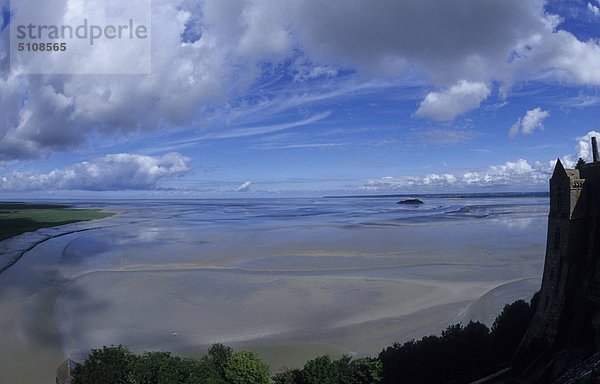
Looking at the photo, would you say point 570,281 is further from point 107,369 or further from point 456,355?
point 107,369

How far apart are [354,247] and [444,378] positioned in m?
31.8

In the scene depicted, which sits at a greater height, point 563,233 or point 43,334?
point 563,233

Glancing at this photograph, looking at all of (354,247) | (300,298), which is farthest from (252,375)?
(354,247)

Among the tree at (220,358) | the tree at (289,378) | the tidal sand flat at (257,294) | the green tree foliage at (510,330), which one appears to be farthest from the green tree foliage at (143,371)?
the green tree foliage at (510,330)

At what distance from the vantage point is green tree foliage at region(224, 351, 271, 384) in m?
14.9

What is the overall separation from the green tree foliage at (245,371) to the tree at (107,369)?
11.6ft

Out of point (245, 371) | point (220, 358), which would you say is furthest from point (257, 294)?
point (245, 371)

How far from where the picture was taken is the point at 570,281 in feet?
48.9

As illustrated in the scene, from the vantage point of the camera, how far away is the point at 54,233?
7062 centimetres

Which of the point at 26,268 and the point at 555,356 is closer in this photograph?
the point at 555,356

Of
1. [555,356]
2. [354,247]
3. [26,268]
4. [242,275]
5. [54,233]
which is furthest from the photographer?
[54,233]

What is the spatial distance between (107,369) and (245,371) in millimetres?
4774

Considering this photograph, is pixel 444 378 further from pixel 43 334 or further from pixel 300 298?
pixel 43 334

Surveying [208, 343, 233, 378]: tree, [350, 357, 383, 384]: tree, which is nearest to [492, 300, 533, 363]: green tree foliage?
[350, 357, 383, 384]: tree
